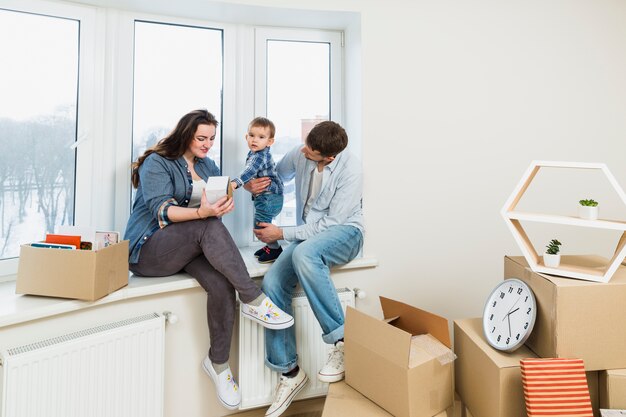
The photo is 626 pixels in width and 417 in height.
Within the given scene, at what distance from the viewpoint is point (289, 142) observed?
2.22 m

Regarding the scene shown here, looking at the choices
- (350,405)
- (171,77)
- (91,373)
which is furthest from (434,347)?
(171,77)

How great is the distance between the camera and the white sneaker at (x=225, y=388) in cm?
165

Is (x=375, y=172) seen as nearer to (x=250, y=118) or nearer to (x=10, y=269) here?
(x=250, y=118)

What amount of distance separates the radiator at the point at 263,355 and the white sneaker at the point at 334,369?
240mm

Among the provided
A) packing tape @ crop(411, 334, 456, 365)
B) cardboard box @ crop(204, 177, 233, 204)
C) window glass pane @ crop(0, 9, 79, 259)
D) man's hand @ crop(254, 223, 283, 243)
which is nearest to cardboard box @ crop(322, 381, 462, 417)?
packing tape @ crop(411, 334, 456, 365)

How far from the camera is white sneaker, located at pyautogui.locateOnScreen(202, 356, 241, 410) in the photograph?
5.40ft

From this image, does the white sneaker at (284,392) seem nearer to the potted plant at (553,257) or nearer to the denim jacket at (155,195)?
the denim jacket at (155,195)

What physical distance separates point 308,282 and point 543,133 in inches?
59.4

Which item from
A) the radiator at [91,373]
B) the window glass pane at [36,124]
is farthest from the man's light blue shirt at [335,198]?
the window glass pane at [36,124]

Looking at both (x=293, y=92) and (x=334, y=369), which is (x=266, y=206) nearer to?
(x=293, y=92)

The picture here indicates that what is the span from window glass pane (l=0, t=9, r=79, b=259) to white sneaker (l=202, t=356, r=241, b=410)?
36.7 inches

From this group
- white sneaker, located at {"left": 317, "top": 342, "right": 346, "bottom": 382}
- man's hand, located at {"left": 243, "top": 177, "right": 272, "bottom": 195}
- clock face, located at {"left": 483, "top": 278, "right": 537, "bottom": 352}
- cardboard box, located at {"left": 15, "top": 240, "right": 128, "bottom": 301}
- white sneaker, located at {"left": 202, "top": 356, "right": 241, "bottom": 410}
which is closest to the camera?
clock face, located at {"left": 483, "top": 278, "right": 537, "bottom": 352}

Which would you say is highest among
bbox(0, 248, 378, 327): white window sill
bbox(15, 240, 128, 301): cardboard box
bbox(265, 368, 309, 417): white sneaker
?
bbox(15, 240, 128, 301): cardboard box

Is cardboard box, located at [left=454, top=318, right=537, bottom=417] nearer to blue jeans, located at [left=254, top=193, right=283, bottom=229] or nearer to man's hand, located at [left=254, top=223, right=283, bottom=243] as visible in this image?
man's hand, located at [left=254, top=223, right=283, bottom=243]
